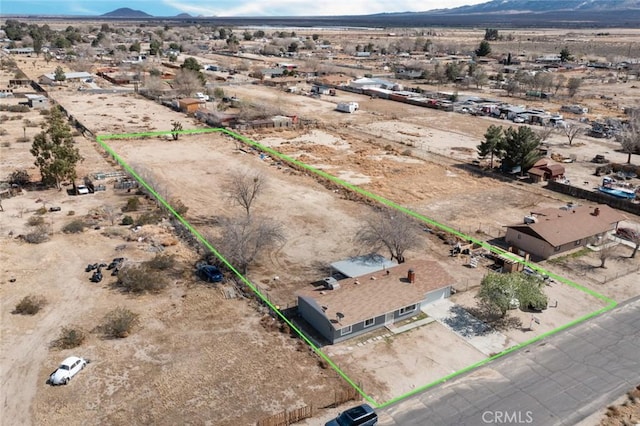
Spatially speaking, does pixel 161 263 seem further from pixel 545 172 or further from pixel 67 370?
pixel 545 172

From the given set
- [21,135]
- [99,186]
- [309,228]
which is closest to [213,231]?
[309,228]

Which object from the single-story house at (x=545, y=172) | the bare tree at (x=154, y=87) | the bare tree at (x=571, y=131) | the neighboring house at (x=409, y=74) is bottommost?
the single-story house at (x=545, y=172)

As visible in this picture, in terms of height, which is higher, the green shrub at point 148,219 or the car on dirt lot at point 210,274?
the green shrub at point 148,219

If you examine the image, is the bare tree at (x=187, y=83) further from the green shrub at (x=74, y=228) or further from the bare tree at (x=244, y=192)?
the green shrub at (x=74, y=228)

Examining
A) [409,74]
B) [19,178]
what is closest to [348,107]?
[409,74]

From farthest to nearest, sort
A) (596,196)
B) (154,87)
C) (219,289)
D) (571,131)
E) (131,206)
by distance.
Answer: (154,87)
(571,131)
(596,196)
(131,206)
(219,289)

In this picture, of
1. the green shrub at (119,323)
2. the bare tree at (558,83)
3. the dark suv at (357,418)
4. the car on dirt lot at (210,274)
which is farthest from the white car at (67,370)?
the bare tree at (558,83)
